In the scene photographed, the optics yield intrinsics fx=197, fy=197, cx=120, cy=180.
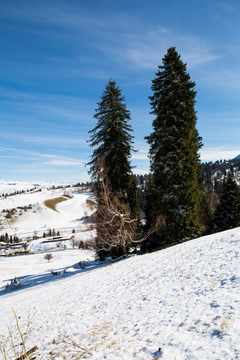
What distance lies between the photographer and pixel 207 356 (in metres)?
→ 3.54

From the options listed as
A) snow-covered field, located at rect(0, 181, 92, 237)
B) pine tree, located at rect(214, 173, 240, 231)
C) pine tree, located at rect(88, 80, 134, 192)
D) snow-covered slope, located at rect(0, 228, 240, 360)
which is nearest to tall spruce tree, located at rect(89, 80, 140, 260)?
pine tree, located at rect(88, 80, 134, 192)

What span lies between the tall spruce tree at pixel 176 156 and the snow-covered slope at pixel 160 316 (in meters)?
5.86

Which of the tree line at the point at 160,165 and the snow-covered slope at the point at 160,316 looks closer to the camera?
the snow-covered slope at the point at 160,316

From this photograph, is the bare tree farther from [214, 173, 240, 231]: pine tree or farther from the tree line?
[214, 173, 240, 231]: pine tree

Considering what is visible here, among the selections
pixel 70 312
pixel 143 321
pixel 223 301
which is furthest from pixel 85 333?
pixel 223 301

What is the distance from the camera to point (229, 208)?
26.7 metres

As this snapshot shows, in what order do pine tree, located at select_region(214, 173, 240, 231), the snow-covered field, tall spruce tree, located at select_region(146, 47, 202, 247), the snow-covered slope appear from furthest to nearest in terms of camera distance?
the snow-covered field < pine tree, located at select_region(214, 173, 240, 231) < tall spruce tree, located at select_region(146, 47, 202, 247) < the snow-covered slope

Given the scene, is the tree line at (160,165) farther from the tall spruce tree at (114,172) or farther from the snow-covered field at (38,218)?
the snow-covered field at (38,218)

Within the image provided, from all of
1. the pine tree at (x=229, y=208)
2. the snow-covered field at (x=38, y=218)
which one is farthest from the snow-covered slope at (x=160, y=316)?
the snow-covered field at (x=38, y=218)

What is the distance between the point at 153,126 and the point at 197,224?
357 inches

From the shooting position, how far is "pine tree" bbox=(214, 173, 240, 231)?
25938 millimetres

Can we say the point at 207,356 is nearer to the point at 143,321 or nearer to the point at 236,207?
the point at 143,321

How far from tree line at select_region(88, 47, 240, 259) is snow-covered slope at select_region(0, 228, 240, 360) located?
20.0 feet

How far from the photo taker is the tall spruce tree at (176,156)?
613 inches
